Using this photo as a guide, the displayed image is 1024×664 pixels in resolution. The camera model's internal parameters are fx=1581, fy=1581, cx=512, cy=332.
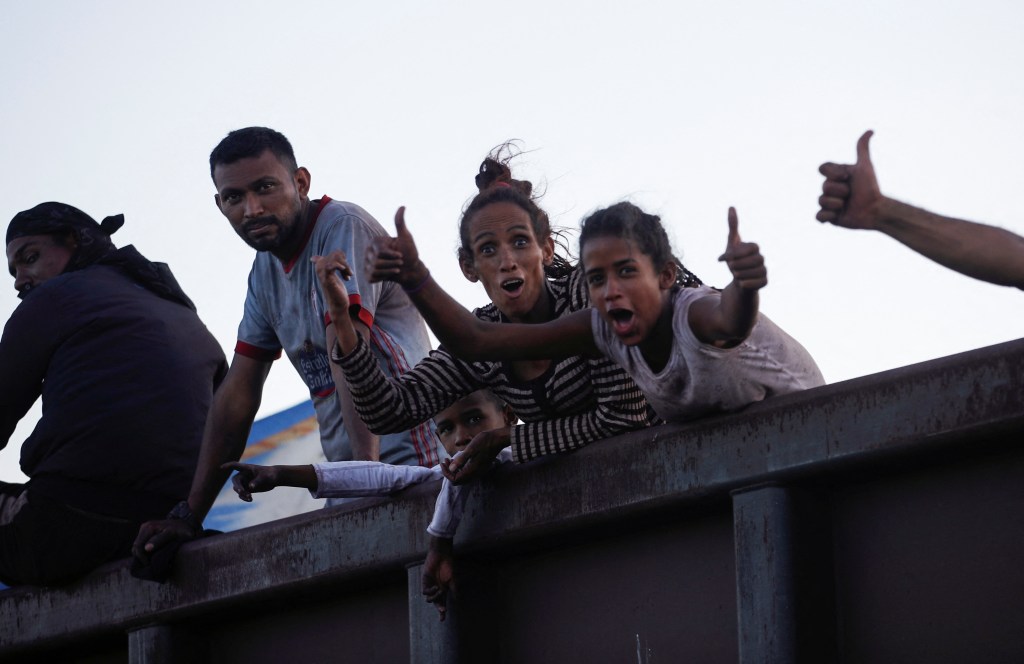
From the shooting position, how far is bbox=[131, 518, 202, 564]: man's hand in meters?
3.84

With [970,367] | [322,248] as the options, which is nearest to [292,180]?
[322,248]

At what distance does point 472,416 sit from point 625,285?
3.71ft

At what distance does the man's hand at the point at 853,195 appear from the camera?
2.74 metres

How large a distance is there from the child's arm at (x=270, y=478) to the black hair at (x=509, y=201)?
68 centimetres

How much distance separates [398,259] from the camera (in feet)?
10.8

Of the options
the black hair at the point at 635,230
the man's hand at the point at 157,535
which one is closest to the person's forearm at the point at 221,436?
the man's hand at the point at 157,535

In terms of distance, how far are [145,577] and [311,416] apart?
9.56 ft

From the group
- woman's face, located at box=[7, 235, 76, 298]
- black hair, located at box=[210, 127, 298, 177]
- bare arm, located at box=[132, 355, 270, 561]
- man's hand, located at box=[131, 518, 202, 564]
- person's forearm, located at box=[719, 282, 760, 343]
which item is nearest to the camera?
person's forearm, located at box=[719, 282, 760, 343]

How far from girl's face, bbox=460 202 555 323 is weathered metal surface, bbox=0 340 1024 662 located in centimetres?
62

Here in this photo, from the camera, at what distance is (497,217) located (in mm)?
3873

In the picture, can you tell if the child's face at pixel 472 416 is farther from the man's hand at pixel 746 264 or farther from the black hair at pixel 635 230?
the man's hand at pixel 746 264

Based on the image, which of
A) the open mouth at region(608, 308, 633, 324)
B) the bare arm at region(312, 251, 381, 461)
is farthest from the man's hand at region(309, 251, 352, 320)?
Answer: the open mouth at region(608, 308, 633, 324)

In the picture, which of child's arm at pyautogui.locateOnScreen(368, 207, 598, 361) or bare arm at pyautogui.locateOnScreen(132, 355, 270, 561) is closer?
child's arm at pyautogui.locateOnScreen(368, 207, 598, 361)

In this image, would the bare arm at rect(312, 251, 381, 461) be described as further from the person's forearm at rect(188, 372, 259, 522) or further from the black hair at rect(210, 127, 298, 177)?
the black hair at rect(210, 127, 298, 177)
